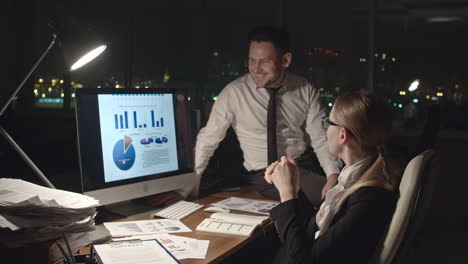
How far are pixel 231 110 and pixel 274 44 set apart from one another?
0.46 meters

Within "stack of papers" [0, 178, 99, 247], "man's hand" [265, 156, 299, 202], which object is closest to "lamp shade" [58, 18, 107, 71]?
"stack of papers" [0, 178, 99, 247]

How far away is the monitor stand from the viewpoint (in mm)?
1883

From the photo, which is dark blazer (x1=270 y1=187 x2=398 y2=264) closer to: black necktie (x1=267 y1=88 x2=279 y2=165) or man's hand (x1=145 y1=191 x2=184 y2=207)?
man's hand (x1=145 y1=191 x2=184 y2=207)

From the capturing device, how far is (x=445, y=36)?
19.0ft

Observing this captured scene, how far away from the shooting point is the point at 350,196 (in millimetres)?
1383

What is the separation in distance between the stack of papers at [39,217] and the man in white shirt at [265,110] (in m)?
1.28

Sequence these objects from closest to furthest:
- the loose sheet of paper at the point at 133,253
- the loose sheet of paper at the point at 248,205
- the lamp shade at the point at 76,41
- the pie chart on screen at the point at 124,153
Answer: the loose sheet of paper at the point at 133,253 < the lamp shade at the point at 76,41 < the pie chart on screen at the point at 124,153 < the loose sheet of paper at the point at 248,205

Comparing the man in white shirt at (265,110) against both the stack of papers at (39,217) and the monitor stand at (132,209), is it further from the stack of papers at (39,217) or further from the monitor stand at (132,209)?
the stack of papers at (39,217)

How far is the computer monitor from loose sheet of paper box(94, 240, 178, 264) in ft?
1.29

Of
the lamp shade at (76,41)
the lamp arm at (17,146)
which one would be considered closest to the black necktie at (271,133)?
the lamp shade at (76,41)

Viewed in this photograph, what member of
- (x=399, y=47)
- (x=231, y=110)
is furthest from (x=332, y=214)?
(x=399, y=47)

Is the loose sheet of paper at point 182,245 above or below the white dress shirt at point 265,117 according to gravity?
below

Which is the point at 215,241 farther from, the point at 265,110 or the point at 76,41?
the point at 265,110

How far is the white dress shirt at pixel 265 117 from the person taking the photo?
2.71 meters
